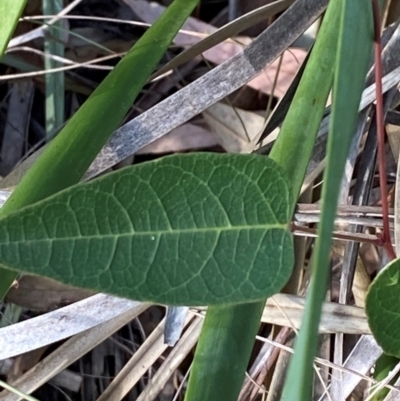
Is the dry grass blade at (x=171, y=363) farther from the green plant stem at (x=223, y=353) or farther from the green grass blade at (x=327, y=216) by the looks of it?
the green grass blade at (x=327, y=216)

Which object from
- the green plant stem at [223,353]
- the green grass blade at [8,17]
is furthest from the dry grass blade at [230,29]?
the green plant stem at [223,353]

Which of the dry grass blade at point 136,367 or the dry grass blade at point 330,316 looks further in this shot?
the dry grass blade at point 136,367

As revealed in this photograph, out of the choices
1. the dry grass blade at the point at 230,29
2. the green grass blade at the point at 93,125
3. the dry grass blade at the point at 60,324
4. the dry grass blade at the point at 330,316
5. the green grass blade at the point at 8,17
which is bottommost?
the dry grass blade at the point at 60,324

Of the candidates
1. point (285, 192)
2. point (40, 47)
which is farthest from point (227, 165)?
point (40, 47)

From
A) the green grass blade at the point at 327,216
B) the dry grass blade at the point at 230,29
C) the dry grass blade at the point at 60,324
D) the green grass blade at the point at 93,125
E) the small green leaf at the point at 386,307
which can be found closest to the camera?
the green grass blade at the point at 327,216

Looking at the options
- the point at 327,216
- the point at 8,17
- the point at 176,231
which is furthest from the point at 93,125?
the point at 327,216

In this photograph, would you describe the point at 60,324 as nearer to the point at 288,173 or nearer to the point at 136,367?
the point at 136,367

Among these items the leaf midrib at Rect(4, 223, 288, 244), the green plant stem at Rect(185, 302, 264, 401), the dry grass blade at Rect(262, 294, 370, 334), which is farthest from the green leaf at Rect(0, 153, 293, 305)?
the dry grass blade at Rect(262, 294, 370, 334)
